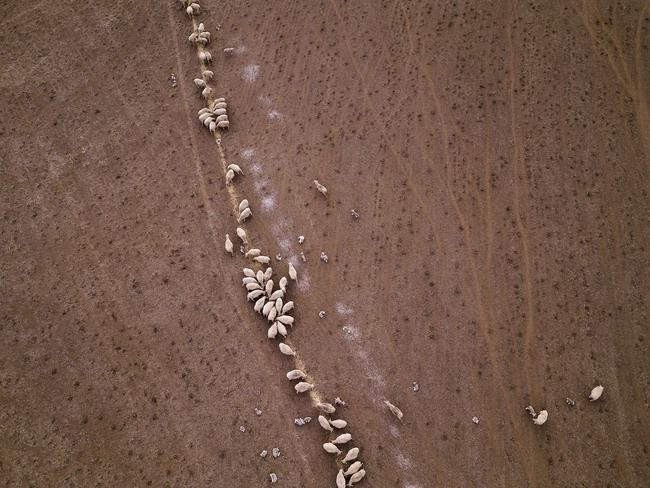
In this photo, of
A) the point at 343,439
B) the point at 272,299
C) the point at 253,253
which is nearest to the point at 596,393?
the point at 343,439

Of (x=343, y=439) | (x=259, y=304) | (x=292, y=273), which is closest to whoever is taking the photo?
(x=343, y=439)

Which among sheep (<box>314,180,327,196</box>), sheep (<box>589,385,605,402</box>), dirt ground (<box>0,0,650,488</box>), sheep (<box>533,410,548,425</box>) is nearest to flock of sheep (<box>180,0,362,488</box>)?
sheep (<box>314,180,327,196</box>)

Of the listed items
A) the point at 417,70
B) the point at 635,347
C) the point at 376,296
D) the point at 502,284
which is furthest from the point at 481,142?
the point at 635,347

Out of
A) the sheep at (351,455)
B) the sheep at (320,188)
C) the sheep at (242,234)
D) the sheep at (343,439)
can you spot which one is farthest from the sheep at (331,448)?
the sheep at (320,188)

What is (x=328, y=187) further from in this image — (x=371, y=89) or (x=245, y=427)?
(x=245, y=427)

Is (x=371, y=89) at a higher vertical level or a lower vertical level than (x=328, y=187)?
higher

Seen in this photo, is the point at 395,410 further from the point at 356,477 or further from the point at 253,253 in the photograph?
the point at 253,253
